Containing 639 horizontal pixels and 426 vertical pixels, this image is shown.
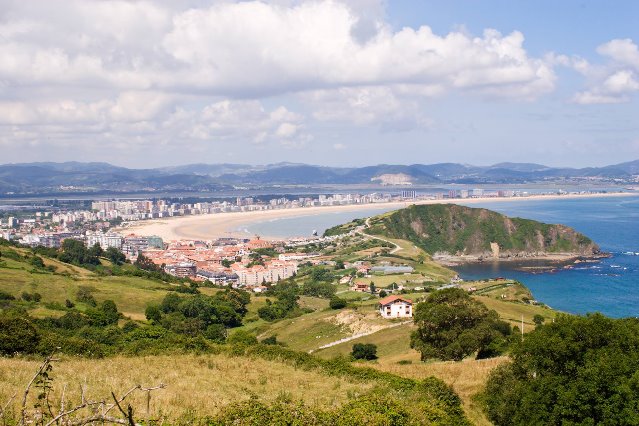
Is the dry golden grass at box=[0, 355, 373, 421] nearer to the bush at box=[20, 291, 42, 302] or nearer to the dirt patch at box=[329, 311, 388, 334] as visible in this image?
the dirt patch at box=[329, 311, 388, 334]

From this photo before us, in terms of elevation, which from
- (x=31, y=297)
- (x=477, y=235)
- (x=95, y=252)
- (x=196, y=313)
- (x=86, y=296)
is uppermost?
(x=31, y=297)

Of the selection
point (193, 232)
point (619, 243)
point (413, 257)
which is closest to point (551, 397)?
point (413, 257)

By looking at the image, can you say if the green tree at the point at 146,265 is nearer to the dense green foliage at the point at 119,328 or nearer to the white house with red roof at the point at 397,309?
the dense green foliage at the point at 119,328

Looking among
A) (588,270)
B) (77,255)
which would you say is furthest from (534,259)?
(77,255)

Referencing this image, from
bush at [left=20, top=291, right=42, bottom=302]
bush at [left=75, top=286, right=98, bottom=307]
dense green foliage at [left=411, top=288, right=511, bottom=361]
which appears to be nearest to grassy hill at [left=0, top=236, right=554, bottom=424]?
bush at [left=75, top=286, right=98, bottom=307]

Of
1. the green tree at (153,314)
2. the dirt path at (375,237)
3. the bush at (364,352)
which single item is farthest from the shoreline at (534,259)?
the bush at (364,352)

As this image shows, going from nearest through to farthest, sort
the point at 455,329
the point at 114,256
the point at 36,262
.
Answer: the point at 455,329
the point at 36,262
the point at 114,256

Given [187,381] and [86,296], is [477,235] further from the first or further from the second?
[187,381]

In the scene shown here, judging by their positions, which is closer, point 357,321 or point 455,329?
point 455,329

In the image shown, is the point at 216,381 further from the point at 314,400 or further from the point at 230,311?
the point at 230,311
